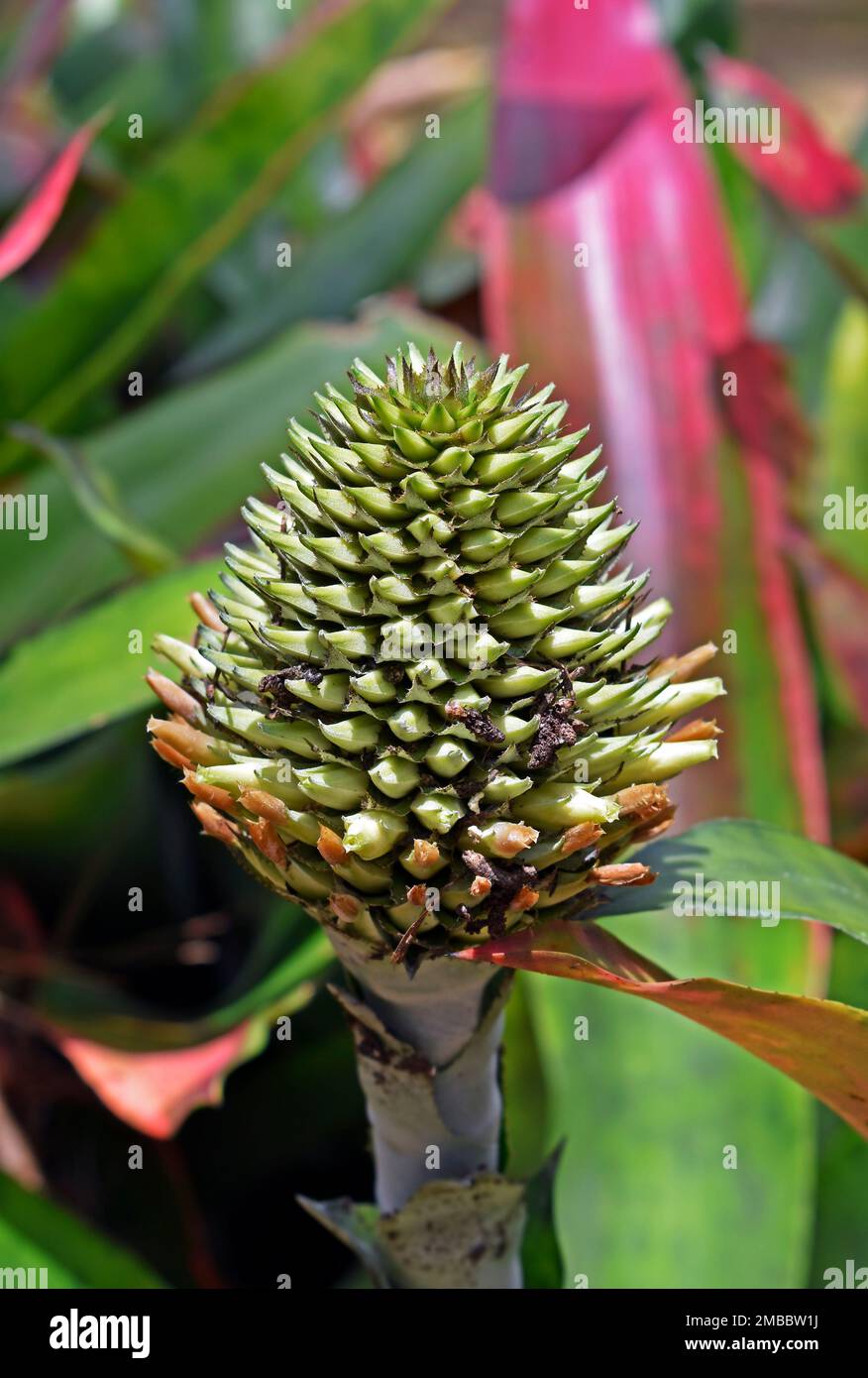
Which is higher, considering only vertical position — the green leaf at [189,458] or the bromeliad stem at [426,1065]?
the green leaf at [189,458]

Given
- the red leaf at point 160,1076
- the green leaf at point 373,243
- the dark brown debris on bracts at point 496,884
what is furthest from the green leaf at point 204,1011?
the green leaf at point 373,243

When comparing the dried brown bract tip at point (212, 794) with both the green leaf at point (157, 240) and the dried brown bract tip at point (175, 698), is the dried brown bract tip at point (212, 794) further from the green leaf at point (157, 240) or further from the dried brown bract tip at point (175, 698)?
the green leaf at point (157, 240)

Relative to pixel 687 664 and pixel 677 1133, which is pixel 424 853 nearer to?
pixel 687 664

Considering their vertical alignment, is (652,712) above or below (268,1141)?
above

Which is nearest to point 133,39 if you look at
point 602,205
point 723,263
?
point 602,205

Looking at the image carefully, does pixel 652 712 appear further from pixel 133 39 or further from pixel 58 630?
pixel 133 39

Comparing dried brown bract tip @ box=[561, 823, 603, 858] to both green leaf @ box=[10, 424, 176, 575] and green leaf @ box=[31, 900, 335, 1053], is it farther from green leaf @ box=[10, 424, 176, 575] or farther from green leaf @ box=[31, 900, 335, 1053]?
green leaf @ box=[10, 424, 176, 575]
